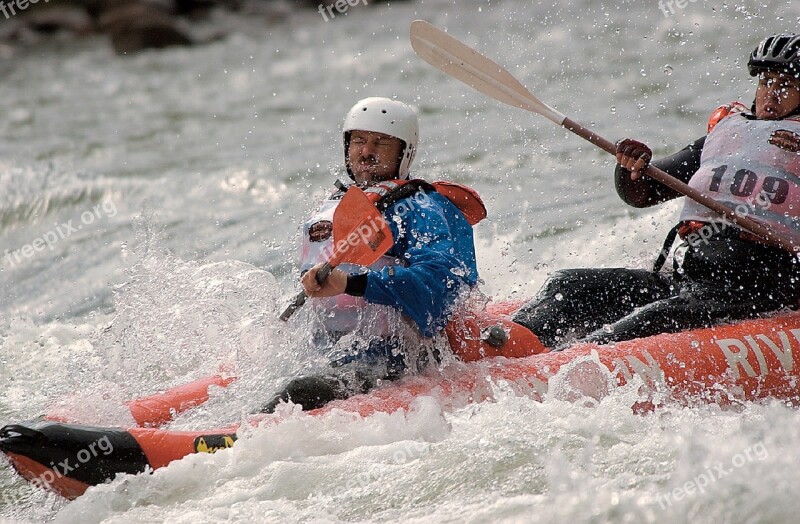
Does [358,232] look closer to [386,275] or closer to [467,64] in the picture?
[386,275]

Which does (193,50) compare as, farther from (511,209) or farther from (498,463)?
(498,463)

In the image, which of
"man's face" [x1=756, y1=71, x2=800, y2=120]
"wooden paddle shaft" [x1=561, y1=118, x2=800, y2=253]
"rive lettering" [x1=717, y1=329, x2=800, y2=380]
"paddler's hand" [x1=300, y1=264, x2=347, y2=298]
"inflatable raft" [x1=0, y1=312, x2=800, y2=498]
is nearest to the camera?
"inflatable raft" [x1=0, y1=312, x2=800, y2=498]

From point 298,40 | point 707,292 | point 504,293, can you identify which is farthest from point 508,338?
point 298,40

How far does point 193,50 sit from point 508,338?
15532mm

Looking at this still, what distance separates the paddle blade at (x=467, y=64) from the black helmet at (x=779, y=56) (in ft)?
3.24

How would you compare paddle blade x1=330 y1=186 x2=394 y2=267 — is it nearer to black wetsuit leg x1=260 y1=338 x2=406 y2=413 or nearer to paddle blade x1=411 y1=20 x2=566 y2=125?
black wetsuit leg x1=260 y1=338 x2=406 y2=413

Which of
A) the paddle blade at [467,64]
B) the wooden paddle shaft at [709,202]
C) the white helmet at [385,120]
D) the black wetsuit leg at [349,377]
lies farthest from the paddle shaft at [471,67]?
the black wetsuit leg at [349,377]

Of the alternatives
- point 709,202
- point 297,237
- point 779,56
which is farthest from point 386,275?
point 779,56

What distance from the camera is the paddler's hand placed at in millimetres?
3918

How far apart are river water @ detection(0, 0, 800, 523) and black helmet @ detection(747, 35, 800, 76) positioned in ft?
3.95

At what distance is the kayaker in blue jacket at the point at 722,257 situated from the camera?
184 inches

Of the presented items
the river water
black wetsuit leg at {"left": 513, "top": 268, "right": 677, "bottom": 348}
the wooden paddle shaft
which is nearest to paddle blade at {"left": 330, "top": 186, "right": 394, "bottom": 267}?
the river water

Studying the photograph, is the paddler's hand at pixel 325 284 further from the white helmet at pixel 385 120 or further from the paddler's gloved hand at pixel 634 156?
A: the paddler's gloved hand at pixel 634 156

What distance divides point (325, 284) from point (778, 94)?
2.33 meters
